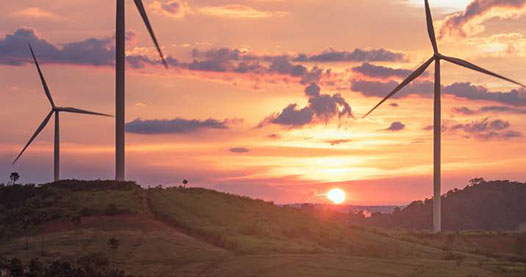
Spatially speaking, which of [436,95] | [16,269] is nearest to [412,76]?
[436,95]

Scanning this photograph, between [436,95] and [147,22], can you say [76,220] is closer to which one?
[147,22]

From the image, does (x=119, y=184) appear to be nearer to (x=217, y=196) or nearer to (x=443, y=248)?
(x=217, y=196)

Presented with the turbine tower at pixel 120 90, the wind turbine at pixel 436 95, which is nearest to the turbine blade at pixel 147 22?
the turbine tower at pixel 120 90

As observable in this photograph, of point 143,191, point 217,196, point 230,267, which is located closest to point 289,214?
point 217,196

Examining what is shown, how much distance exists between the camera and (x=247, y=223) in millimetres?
118812

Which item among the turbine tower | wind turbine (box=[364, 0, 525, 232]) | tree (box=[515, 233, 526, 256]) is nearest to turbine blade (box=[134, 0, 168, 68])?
the turbine tower

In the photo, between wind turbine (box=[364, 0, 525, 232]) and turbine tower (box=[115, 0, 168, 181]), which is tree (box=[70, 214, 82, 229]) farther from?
wind turbine (box=[364, 0, 525, 232])

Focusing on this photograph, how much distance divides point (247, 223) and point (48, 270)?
41055 mm

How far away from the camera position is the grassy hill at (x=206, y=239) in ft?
291

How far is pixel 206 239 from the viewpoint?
10712 centimetres

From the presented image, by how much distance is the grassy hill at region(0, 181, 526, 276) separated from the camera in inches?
3487

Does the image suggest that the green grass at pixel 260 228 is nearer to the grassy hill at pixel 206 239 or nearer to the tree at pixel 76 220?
the grassy hill at pixel 206 239

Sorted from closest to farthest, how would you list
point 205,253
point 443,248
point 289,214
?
point 205,253 → point 443,248 → point 289,214

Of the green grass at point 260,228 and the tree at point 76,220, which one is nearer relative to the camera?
the green grass at point 260,228
